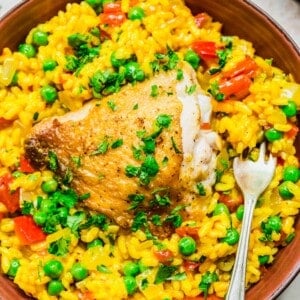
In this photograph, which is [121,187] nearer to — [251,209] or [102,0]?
[251,209]

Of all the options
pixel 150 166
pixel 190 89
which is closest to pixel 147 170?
pixel 150 166

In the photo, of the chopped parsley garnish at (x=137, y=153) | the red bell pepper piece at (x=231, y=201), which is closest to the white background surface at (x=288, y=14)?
the red bell pepper piece at (x=231, y=201)

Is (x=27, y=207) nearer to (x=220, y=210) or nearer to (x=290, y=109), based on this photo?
(x=220, y=210)

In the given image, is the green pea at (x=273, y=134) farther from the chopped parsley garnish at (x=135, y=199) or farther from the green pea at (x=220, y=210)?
the chopped parsley garnish at (x=135, y=199)

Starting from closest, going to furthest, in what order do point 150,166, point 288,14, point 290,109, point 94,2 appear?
1. point 150,166
2. point 290,109
3. point 94,2
4. point 288,14

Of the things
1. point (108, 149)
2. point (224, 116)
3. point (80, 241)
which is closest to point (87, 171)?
point (108, 149)
